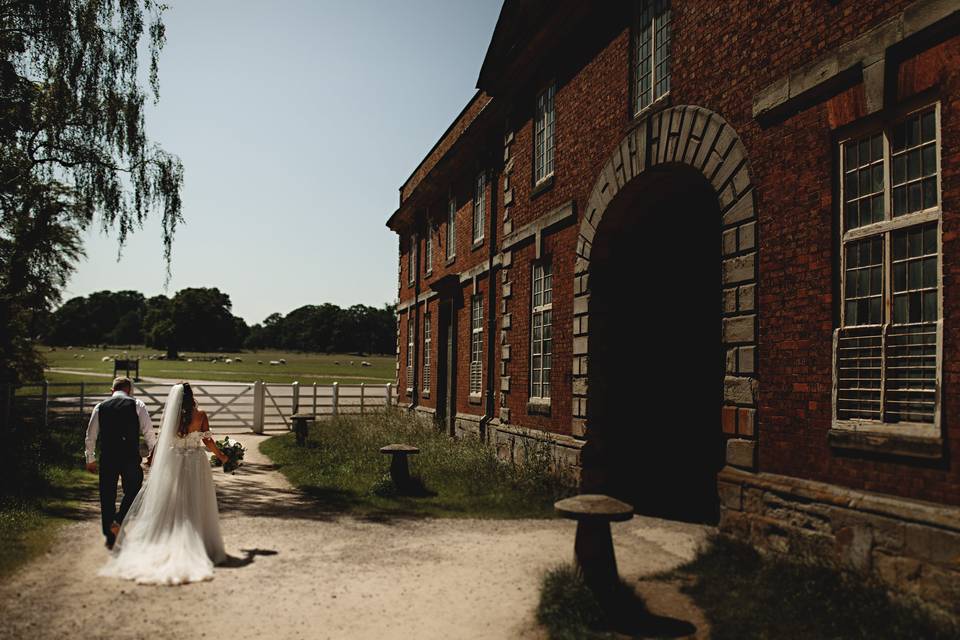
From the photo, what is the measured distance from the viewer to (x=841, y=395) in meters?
6.85

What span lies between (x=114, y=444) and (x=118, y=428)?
0.20 meters

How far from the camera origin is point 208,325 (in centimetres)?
11406

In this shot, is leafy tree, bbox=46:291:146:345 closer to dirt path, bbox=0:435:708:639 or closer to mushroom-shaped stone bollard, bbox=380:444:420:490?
mushroom-shaped stone bollard, bbox=380:444:420:490

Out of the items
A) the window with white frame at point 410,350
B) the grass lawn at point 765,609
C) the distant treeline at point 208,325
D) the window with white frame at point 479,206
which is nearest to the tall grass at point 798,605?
the grass lawn at point 765,609

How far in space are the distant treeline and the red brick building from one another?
92835 mm

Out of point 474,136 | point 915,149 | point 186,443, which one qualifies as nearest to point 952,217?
point 915,149

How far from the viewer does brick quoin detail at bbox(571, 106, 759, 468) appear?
799cm

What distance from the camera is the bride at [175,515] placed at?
23.2 feet

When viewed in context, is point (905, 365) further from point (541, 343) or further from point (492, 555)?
point (541, 343)

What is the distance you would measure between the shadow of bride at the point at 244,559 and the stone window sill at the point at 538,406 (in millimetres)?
6066

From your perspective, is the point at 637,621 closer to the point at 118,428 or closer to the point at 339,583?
the point at 339,583

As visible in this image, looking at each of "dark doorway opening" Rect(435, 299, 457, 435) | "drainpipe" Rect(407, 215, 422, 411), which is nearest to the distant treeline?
"drainpipe" Rect(407, 215, 422, 411)

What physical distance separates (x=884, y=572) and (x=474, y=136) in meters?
14.4

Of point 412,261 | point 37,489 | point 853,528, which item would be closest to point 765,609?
point 853,528
